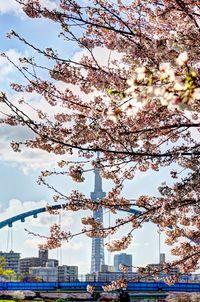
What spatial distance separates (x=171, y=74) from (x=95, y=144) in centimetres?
650

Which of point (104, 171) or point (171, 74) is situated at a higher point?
point (104, 171)

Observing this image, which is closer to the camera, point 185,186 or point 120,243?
point 185,186

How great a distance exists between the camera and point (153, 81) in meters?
3.15

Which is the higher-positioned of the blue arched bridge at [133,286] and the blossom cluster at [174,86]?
the blossom cluster at [174,86]

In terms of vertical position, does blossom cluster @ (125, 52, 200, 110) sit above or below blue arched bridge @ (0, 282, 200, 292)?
above

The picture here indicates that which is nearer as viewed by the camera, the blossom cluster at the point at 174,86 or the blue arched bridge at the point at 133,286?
the blossom cluster at the point at 174,86

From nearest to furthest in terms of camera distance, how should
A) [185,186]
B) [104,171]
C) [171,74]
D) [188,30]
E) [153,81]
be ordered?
1. [171,74]
2. [153,81]
3. [188,30]
4. [185,186]
5. [104,171]

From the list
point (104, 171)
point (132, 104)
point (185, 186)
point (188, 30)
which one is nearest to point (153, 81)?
point (132, 104)

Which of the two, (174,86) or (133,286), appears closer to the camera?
(174,86)

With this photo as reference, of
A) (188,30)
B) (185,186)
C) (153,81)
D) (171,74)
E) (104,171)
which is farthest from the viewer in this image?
(104,171)

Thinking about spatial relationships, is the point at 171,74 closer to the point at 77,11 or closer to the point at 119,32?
the point at 119,32

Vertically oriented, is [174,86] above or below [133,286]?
above

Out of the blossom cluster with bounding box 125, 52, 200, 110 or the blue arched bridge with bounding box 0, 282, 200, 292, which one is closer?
the blossom cluster with bounding box 125, 52, 200, 110

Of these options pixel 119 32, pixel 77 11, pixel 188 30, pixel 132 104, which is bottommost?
pixel 132 104
